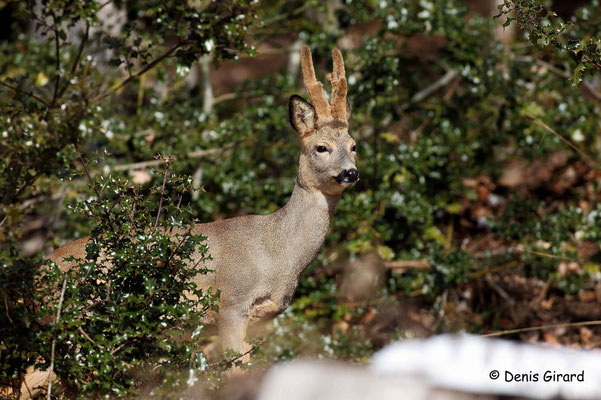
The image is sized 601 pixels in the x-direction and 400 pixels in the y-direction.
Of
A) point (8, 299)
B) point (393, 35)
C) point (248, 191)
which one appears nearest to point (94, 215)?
point (8, 299)

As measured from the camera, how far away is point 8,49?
7.84 metres

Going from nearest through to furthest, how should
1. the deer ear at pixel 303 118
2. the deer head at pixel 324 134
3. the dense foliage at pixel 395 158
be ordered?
1. the deer head at pixel 324 134
2. the deer ear at pixel 303 118
3. the dense foliage at pixel 395 158

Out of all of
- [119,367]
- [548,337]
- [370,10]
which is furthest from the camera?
[370,10]

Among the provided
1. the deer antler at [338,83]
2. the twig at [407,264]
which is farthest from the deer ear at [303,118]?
the twig at [407,264]

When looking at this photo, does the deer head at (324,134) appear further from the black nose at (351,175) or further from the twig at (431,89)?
the twig at (431,89)

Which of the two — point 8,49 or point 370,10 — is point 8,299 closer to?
point 8,49

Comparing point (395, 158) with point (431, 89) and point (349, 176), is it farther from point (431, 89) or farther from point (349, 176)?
point (349, 176)

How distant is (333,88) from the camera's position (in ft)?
15.4

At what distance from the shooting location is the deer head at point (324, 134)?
15.0 ft

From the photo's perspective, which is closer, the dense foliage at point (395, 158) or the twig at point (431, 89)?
the dense foliage at point (395, 158)

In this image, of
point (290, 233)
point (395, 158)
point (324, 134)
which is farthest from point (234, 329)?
point (395, 158)

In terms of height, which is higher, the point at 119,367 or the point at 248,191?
the point at 248,191

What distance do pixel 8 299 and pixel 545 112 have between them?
5.85m

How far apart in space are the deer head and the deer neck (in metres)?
0.06
